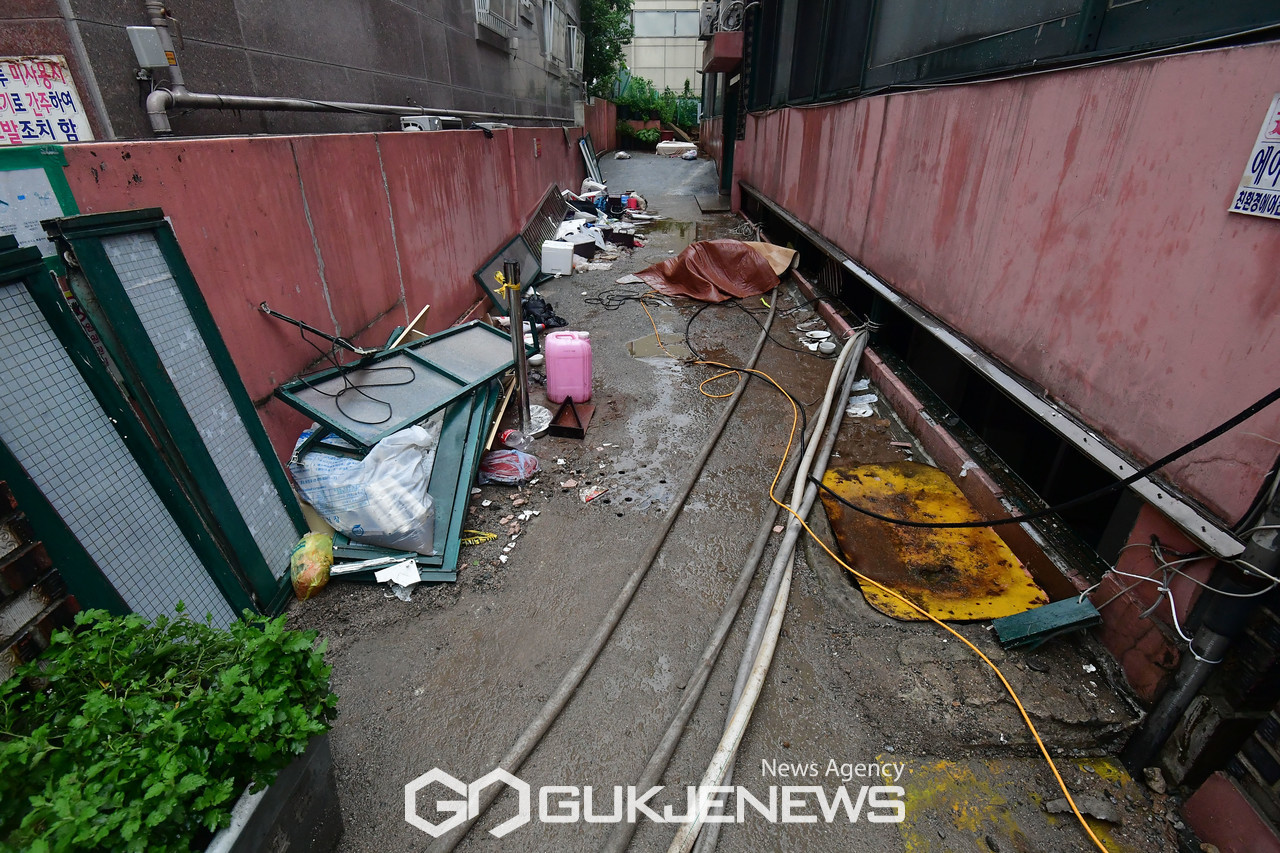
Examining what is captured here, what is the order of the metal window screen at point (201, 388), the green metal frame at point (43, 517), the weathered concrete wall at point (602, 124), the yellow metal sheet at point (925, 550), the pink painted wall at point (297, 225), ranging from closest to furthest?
the green metal frame at point (43, 517), the metal window screen at point (201, 388), the pink painted wall at point (297, 225), the yellow metal sheet at point (925, 550), the weathered concrete wall at point (602, 124)

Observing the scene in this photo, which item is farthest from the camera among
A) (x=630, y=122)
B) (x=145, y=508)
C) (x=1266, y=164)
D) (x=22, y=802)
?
(x=630, y=122)

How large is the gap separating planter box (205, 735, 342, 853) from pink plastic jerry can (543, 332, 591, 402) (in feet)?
11.4

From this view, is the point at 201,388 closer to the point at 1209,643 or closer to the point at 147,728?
the point at 147,728

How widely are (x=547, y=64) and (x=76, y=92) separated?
14.3 meters

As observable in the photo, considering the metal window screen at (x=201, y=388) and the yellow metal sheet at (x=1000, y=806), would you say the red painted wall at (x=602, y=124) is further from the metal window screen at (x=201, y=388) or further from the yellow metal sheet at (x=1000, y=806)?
the yellow metal sheet at (x=1000, y=806)

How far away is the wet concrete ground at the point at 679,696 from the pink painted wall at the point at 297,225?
1.56 meters

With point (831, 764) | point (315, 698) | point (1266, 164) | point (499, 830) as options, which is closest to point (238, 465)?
point (315, 698)

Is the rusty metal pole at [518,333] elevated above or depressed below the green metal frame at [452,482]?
above

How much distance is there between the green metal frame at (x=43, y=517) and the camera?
1.92 m

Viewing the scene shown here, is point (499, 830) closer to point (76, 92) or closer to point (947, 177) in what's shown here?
point (76, 92)

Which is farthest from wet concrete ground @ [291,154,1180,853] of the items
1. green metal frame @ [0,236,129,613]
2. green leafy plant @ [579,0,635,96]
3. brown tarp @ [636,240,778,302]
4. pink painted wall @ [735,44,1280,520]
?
green leafy plant @ [579,0,635,96]

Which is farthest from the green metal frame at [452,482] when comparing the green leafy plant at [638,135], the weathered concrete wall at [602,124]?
the green leafy plant at [638,135]

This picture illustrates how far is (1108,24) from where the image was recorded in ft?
9.71

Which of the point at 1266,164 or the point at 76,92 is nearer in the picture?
the point at 1266,164
